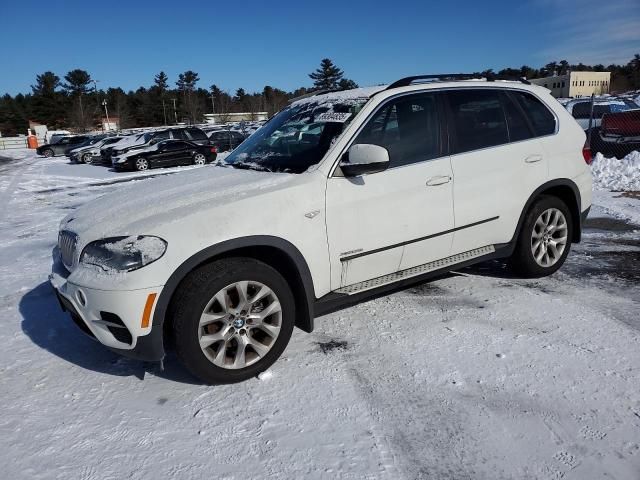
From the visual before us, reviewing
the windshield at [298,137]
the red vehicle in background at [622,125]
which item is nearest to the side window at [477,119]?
the windshield at [298,137]

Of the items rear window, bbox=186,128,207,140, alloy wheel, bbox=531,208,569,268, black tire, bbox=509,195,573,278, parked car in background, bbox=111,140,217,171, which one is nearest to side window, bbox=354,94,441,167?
black tire, bbox=509,195,573,278

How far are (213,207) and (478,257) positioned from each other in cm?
233

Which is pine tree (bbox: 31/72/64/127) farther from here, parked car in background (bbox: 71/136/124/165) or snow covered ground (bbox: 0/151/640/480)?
snow covered ground (bbox: 0/151/640/480)

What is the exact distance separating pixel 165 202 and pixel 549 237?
3.48 metres

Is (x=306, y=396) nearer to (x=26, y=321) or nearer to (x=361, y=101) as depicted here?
(x=361, y=101)

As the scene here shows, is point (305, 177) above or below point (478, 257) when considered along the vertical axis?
above

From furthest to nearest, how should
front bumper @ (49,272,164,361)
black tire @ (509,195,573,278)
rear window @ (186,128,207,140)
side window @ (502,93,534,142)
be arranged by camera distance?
rear window @ (186,128,207,140), black tire @ (509,195,573,278), side window @ (502,93,534,142), front bumper @ (49,272,164,361)

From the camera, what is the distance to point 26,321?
166 inches

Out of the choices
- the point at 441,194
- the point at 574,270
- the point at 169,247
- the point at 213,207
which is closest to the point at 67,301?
the point at 169,247

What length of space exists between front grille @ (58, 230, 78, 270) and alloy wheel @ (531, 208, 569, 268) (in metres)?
3.76

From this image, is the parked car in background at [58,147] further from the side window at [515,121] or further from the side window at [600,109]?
the side window at [515,121]

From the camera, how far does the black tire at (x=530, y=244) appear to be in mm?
4309

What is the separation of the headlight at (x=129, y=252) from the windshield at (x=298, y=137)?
1.12 m

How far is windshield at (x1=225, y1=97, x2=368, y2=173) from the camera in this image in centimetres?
348
